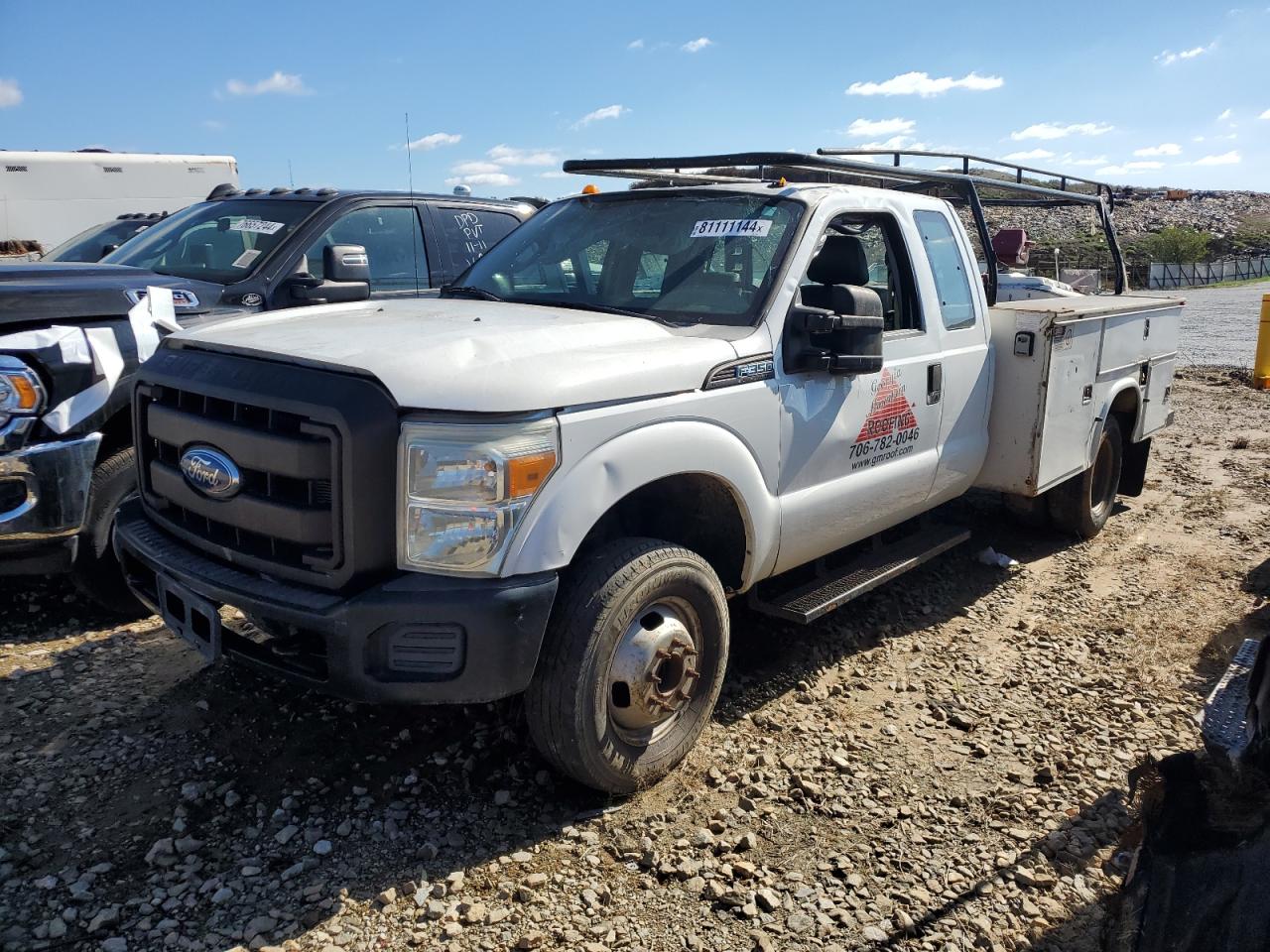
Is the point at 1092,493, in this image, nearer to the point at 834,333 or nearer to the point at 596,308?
the point at 834,333

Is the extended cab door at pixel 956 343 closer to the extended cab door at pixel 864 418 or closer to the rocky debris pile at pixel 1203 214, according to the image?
the extended cab door at pixel 864 418

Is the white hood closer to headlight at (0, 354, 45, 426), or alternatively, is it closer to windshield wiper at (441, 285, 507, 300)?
windshield wiper at (441, 285, 507, 300)

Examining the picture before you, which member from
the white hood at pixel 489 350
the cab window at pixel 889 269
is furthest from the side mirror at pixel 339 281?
the cab window at pixel 889 269

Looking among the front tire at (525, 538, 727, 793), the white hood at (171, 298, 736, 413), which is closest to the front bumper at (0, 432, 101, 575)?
the white hood at (171, 298, 736, 413)

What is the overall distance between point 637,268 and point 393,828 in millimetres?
2281

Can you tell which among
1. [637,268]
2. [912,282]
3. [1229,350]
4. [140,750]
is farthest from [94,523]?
[1229,350]

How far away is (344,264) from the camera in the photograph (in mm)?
4816

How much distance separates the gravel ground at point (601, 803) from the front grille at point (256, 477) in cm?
86

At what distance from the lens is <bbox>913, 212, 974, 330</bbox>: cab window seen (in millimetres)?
4570

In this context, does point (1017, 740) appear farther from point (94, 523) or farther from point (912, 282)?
point (94, 523)

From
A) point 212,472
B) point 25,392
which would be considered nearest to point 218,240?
point 25,392

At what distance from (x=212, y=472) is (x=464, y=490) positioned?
883 millimetres

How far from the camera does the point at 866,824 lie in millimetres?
3162

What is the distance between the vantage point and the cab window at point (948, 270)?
4570mm
